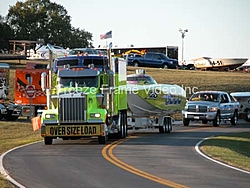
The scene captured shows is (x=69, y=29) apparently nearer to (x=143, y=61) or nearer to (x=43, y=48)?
(x=43, y=48)

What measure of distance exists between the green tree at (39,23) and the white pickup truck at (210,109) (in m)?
63.7

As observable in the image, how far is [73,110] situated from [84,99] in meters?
0.53

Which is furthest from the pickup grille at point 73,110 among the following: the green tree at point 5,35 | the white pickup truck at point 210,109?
the green tree at point 5,35

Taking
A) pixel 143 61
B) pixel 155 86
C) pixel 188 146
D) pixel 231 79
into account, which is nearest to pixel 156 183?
pixel 188 146

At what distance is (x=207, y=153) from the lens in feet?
72.6

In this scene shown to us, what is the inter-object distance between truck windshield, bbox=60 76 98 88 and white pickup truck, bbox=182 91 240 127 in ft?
41.9

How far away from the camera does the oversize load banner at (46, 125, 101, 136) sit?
24062mm

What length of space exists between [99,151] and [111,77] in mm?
4503

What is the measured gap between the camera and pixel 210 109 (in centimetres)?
3750

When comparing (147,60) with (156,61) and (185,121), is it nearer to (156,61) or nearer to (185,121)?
(156,61)

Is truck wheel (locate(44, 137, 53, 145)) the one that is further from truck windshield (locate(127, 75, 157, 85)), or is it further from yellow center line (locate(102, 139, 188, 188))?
truck windshield (locate(127, 75, 157, 85))

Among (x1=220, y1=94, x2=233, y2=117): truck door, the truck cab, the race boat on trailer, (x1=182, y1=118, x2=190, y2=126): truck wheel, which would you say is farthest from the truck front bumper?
the truck cab

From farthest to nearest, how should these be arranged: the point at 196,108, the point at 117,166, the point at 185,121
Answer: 1. the point at 185,121
2. the point at 196,108
3. the point at 117,166

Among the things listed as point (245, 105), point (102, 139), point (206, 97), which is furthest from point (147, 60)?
point (102, 139)
